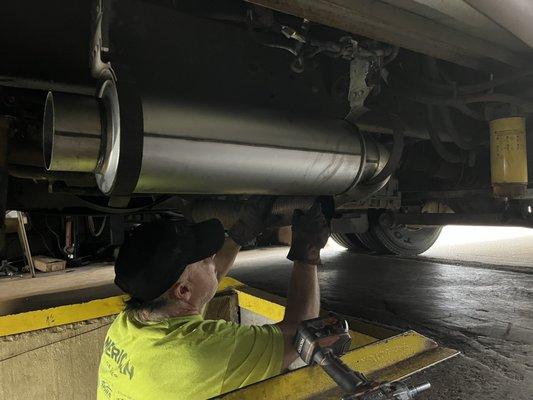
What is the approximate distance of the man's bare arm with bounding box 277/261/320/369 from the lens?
119 cm

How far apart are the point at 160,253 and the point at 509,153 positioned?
1.14 metres

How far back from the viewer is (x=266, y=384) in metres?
1.09

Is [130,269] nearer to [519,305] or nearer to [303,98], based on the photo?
[303,98]

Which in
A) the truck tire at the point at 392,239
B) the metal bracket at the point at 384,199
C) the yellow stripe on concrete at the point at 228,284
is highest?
the metal bracket at the point at 384,199

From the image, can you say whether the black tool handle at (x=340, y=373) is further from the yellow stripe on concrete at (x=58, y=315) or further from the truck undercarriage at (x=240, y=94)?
the yellow stripe on concrete at (x=58, y=315)

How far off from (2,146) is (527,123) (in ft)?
5.89

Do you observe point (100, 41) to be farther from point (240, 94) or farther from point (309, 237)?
point (309, 237)

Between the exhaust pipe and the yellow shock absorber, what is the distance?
19.6 inches

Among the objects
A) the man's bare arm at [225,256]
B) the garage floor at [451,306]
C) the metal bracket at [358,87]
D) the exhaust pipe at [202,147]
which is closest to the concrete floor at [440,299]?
the garage floor at [451,306]

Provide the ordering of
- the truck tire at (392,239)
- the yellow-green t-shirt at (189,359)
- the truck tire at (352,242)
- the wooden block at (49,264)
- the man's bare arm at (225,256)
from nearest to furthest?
the yellow-green t-shirt at (189,359) < the man's bare arm at (225,256) < the truck tire at (392,239) < the truck tire at (352,242) < the wooden block at (49,264)

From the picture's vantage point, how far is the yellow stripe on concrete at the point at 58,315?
5.89 feet

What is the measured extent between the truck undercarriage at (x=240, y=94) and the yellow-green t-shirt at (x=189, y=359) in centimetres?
37

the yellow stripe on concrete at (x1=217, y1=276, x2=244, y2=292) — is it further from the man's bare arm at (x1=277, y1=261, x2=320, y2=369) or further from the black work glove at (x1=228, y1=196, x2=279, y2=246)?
the man's bare arm at (x1=277, y1=261, x2=320, y2=369)

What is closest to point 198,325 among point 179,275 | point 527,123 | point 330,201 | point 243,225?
point 179,275
